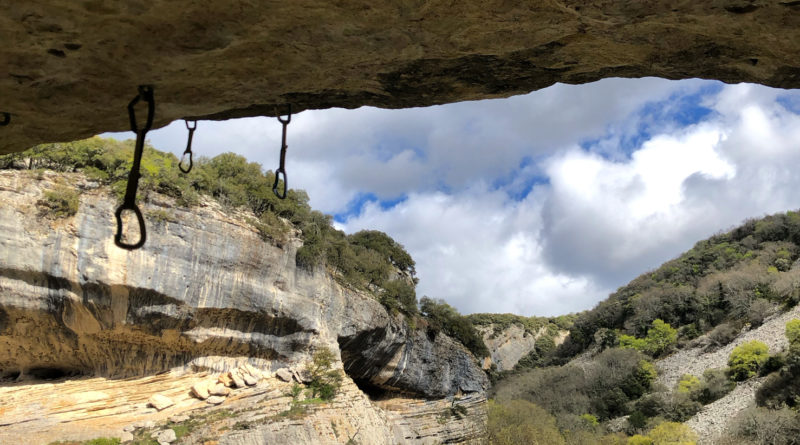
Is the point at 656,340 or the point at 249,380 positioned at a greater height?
the point at 656,340

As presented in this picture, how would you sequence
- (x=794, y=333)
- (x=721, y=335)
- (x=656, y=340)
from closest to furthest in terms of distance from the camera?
(x=794, y=333)
(x=721, y=335)
(x=656, y=340)

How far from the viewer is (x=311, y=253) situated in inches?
856

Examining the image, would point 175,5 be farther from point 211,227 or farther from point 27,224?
point 211,227

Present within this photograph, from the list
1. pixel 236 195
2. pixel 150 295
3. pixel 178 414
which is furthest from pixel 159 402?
pixel 236 195

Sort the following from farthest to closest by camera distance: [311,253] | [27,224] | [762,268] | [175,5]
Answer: [762,268], [311,253], [27,224], [175,5]

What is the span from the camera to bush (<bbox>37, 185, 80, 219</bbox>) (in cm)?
1592

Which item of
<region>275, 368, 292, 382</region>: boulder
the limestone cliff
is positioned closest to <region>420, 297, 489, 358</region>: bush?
the limestone cliff

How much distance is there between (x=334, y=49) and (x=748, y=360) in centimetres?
4014

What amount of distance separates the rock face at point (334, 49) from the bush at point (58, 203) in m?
14.5

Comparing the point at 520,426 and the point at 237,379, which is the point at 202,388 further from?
the point at 520,426

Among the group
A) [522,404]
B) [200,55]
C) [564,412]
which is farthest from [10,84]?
[564,412]

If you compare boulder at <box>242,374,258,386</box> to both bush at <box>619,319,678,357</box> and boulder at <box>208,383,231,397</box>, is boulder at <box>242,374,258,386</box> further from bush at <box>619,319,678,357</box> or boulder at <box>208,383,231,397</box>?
bush at <box>619,319,678,357</box>

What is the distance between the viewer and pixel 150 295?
55.8 ft

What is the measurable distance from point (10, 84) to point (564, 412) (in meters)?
41.2
